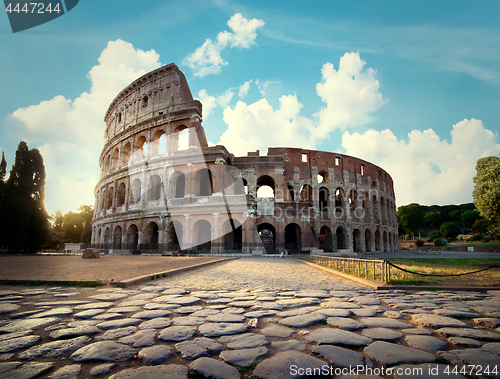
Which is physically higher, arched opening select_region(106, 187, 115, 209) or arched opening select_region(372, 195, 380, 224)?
arched opening select_region(106, 187, 115, 209)

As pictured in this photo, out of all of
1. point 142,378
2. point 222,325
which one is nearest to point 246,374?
point 142,378

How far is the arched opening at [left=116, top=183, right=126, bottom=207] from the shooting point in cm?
2881

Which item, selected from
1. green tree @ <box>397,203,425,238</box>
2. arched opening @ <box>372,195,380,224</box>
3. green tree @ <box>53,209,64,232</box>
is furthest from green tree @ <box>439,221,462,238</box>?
green tree @ <box>53,209,64,232</box>

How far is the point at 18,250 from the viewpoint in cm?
2267

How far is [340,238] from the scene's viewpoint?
3070 centimetres

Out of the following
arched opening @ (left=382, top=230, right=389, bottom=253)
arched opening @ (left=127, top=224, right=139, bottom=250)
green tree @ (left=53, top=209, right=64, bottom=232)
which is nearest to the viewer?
arched opening @ (left=127, top=224, right=139, bottom=250)

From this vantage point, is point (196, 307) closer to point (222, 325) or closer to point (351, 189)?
point (222, 325)

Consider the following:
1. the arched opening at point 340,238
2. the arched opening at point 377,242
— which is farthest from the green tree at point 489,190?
the arched opening at point 340,238

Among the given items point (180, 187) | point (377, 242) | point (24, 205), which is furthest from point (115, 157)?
point (377, 242)

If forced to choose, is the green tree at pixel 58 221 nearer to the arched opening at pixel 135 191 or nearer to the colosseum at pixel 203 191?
the colosseum at pixel 203 191

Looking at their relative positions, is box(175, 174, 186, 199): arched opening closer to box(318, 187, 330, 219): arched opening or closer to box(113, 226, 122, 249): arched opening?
box(113, 226, 122, 249): arched opening

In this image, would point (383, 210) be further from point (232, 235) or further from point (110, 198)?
point (110, 198)

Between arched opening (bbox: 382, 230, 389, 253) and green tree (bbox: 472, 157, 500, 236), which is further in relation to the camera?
arched opening (bbox: 382, 230, 389, 253)

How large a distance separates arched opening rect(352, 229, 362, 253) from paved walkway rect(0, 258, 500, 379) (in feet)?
94.7
